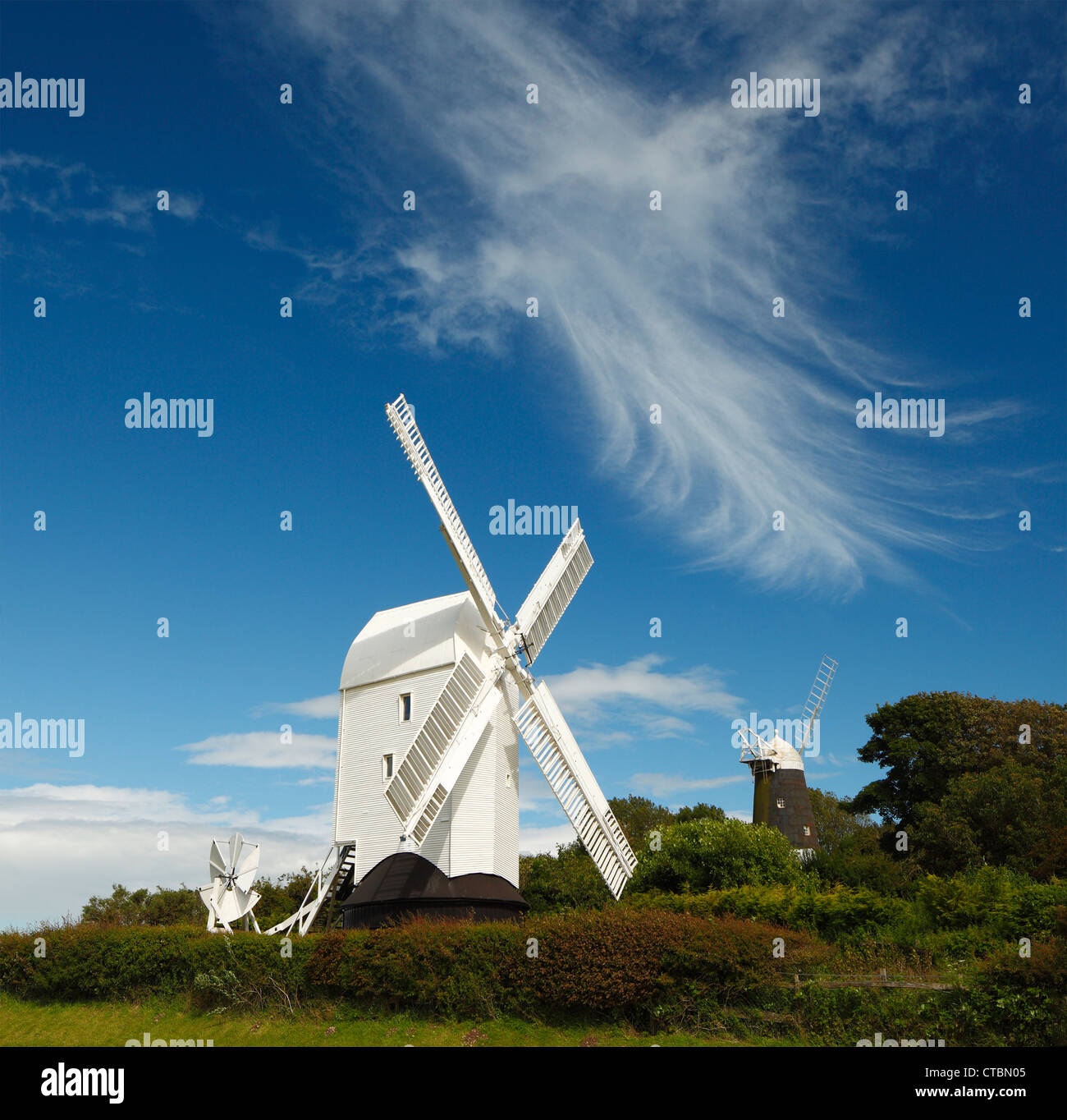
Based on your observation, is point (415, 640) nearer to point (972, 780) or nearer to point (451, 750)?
point (451, 750)

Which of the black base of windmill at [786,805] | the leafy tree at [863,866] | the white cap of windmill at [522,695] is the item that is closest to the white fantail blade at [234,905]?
the white cap of windmill at [522,695]

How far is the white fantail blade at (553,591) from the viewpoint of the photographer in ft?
77.8

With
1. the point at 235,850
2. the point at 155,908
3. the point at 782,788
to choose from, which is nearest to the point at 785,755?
the point at 782,788

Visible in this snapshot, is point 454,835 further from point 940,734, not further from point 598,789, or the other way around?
point 940,734

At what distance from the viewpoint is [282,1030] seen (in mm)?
18516

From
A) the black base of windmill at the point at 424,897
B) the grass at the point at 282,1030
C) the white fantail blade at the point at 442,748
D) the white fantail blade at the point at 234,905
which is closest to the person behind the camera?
the grass at the point at 282,1030

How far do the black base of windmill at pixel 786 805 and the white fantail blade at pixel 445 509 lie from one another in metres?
16.4

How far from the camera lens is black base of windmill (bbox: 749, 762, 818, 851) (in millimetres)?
33312

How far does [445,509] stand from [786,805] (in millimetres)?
19020

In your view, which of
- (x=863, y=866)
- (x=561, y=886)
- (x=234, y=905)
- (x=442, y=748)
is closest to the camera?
(x=442, y=748)

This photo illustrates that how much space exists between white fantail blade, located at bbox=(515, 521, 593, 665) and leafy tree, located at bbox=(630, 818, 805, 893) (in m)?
7.84

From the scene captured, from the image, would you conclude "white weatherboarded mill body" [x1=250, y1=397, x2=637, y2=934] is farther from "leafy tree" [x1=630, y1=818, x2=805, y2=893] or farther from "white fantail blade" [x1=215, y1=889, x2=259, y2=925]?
"leafy tree" [x1=630, y1=818, x2=805, y2=893]

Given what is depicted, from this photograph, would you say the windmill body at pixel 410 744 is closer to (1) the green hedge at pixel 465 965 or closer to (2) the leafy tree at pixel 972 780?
(1) the green hedge at pixel 465 965
